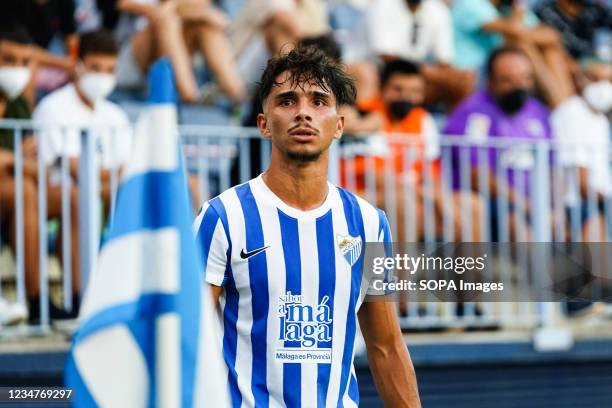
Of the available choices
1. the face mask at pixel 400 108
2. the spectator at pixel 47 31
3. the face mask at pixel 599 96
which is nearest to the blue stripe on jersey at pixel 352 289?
the spectator at pixel 47 31

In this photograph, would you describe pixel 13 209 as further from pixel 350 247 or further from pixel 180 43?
pixel 350 247

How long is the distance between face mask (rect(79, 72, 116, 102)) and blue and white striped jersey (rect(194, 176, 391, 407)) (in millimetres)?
3773

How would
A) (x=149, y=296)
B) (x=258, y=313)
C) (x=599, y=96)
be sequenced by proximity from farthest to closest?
(x=599, y=96)
(x=258, y=313)
(x=149, y=296)

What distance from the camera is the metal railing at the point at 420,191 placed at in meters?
7.30

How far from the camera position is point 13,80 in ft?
25.4

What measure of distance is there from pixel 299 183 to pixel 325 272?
0.31 metres

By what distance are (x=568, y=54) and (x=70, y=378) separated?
8581mm

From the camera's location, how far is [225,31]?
9.30 meters

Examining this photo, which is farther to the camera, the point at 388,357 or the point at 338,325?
the point at 388,357

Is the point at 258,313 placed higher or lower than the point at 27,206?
lower

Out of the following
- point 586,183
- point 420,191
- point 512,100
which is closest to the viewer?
point 420,191

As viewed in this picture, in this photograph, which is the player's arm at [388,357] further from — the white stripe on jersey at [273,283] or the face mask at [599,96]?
the face mask at [599,96]

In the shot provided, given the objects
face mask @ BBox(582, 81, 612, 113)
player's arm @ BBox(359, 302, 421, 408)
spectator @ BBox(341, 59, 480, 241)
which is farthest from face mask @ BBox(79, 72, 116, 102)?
face mask @ BBox(582, 81, 612, 113)

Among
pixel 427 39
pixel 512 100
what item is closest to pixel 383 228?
pixel 512 100
